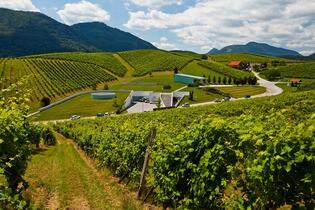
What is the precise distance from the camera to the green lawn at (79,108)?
84875mm

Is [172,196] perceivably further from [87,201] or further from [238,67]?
[238,67]

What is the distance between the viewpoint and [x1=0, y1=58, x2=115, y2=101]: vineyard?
108231 millimetres

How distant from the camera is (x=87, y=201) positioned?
42.4ft

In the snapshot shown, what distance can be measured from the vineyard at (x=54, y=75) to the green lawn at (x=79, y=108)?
33.4ft

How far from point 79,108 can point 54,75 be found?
41.9 meters

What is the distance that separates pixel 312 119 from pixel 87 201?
975 cm

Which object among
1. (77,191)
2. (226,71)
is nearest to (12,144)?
(77,191)

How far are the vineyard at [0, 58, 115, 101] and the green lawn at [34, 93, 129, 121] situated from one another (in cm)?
1018

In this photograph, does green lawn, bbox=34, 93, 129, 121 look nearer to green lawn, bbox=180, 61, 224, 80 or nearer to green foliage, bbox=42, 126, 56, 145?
green foliage, bbox=42, 126, 56, 145

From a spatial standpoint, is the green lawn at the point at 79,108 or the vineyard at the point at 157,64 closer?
the green lawn at the point at 79,108

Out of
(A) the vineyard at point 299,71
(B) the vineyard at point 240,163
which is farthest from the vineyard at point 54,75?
(B) the vineyard at point 240,163

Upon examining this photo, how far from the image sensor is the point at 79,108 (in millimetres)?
90938

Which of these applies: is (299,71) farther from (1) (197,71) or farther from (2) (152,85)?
(2) (152,85)

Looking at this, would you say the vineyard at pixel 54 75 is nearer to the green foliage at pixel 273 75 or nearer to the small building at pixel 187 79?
the small building at pixel 187 79
